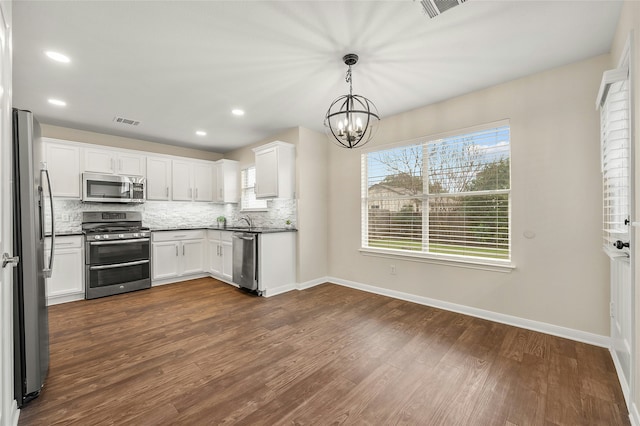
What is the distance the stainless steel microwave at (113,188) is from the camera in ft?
14.4

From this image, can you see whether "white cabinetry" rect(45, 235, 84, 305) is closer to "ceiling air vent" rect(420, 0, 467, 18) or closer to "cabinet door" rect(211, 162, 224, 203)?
"cabinet door" rect(211, 162, 224, 203)

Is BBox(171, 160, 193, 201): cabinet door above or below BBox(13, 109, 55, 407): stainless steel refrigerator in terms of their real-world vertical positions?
above

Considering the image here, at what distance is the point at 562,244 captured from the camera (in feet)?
8.97

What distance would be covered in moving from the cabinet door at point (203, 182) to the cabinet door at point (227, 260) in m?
1.34

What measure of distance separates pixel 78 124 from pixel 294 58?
385cm

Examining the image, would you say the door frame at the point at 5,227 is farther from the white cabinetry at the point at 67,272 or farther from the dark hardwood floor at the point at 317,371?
the white cabinetry at the point at 67,272

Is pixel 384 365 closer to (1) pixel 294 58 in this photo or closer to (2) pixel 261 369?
(2) pixel 261 369

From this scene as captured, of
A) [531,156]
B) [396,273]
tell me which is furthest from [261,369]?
[531,156]

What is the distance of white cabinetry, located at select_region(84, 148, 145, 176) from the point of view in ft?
14.6

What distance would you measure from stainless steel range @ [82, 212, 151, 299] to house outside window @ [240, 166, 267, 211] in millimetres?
1815

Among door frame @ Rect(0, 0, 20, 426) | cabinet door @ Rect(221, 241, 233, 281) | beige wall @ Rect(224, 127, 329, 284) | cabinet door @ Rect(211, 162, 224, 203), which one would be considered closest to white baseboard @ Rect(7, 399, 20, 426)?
door frame @ Rect(0, 0, 20, 426)

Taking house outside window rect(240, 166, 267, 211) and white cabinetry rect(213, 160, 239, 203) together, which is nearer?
house outside window rect(240, 166, 267, 211)

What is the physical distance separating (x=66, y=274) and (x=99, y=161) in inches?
70.8

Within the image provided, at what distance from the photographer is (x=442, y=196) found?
361 cm
